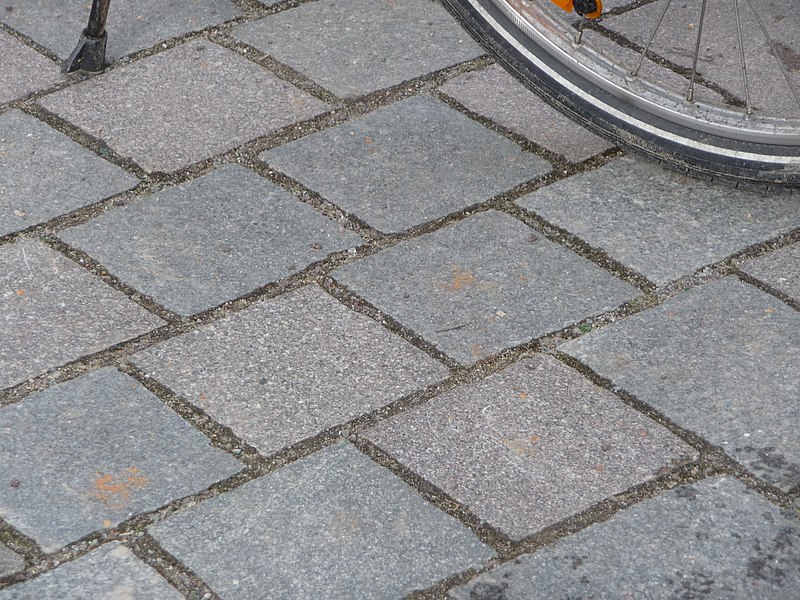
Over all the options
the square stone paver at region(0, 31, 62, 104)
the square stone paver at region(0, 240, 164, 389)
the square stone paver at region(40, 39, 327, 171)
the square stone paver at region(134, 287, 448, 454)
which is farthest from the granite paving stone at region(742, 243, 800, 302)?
the square stone paver at region(0, 31, 62, 104)

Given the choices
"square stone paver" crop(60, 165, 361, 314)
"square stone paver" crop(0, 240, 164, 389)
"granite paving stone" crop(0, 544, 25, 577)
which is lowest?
"granite paving stone" crop(0, 544, 25, 577)

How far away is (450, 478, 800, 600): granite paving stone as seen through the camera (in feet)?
6.32

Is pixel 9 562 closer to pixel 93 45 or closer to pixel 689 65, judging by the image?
pixel 93 45

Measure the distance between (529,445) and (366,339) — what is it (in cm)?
38

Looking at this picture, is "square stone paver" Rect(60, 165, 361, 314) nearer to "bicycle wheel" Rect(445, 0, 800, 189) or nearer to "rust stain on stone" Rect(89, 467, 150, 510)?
"rust stain on stone" Rect(89, 467, 150, 510)

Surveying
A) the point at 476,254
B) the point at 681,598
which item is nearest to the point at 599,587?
the point at 681,598

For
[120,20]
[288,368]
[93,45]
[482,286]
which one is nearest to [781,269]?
[482,286]

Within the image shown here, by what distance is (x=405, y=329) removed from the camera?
2.40 meters

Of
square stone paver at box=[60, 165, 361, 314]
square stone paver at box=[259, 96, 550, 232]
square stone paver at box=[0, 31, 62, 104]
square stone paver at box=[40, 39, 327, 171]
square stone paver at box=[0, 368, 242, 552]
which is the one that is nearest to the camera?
square stone paver at box=[0, 368, 242, 552]

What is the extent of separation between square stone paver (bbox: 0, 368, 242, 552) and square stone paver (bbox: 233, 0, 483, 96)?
1.10 meters

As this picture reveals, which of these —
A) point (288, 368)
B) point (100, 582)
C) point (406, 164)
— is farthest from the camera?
point (406, 164)

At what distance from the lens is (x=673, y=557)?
6.50 ft

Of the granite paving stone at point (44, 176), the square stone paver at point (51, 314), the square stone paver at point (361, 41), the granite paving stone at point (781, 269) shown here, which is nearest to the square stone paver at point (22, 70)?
the granite paving stone at point (44, 176)

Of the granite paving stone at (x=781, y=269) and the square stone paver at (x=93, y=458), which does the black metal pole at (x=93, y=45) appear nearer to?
the square stone paver at (x=93, y=458)
